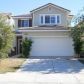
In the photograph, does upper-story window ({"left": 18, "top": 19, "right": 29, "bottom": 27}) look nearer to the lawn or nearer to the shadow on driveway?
the lawn

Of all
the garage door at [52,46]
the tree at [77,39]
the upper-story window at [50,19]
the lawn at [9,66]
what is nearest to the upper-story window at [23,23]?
the upper-story window at [50,19]

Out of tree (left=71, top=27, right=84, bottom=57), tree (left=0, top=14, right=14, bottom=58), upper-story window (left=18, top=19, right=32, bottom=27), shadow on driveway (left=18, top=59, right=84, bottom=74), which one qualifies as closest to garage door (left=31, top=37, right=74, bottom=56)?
tree (left=71, top=27, right=84, bottom=57)

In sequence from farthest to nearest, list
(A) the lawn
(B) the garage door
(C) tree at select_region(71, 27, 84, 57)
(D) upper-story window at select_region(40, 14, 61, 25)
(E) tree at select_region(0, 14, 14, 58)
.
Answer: (D) upper-story window at select_region(40, 14, 61, 25) < (B) the garage door < (C) tree at select_region(71, 27, 84, 57) < (E) tree at select_region(0, 14, 14, 58) < (A) the lawn

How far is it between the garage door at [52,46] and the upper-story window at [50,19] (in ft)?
16.8

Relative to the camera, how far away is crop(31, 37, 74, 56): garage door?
110ft

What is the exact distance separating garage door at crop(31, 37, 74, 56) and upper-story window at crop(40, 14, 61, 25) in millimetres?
5130

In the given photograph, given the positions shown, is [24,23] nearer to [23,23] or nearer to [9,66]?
[23,23]

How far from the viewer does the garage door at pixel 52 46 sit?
110 ft

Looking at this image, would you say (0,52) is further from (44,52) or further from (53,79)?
(44,52)

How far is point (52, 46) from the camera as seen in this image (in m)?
33.6

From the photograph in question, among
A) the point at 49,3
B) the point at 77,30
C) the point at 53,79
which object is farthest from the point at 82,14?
the point at 53,79

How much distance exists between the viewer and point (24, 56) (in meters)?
32.2

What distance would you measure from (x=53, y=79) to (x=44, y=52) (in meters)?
17.9

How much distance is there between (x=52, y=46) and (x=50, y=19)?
20.5 ft
